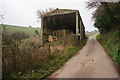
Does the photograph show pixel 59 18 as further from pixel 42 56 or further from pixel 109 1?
pixel 42 56

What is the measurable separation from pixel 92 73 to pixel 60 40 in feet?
25.7

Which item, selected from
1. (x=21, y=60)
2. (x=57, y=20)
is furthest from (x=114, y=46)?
(x=57, y=20)

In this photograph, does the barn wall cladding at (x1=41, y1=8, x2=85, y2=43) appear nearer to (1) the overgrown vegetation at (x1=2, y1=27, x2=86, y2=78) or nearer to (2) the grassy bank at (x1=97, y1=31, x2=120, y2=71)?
(2) the grassy bank at (x1=97, y1=31, x2=120, y2=71)

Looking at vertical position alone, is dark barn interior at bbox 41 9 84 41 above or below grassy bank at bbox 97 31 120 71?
above

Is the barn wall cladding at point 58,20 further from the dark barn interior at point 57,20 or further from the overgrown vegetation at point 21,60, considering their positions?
the overgrown vegetation at point 21,60

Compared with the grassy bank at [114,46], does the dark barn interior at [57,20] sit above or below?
above

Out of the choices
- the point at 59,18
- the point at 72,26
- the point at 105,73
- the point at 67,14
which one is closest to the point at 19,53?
the point at 105,73

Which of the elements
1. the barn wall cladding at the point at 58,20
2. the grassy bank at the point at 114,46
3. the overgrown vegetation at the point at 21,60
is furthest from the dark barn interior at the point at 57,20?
the overgrown vegetation at the point at 21,60

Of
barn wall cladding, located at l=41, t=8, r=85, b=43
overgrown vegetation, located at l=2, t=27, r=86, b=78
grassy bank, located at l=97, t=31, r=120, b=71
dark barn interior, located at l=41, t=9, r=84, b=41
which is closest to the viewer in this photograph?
overgrown vegetation, located at l=2, t=27, r=86, b=78

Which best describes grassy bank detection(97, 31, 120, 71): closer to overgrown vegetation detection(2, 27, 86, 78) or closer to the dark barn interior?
overgrown vegetation detection(2, 27, 86, 78)

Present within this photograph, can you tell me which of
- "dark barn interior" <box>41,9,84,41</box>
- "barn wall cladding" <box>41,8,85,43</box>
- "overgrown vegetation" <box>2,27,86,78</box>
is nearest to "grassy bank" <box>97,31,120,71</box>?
"overgrown vegetation" <box>2,27,86,78</box>

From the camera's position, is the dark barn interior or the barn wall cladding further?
the dark barn interior

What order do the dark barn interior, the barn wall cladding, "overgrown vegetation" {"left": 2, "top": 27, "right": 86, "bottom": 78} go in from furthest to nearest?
the dark barn interior, the barn wall cladding, "overgrown vegetation" {"left": 2, "top": 27, "right": 86, "bottom": 78}

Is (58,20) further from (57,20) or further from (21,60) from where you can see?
(21,60)
